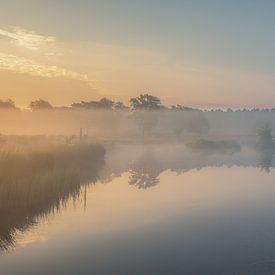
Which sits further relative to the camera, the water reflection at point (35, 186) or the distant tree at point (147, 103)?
the distant tree at point (147, 103)

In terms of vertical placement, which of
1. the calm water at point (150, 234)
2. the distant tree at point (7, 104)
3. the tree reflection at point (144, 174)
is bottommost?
the tree reflection at point (144, 174)

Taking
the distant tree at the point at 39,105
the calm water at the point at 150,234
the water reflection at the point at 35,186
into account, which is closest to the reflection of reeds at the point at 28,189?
the water reflection at the point at 35,186

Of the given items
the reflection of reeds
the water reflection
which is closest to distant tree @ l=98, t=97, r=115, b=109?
the water reflection

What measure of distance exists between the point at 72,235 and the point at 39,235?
5.19 feet

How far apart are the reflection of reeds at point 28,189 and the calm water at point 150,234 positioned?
43 centimetres

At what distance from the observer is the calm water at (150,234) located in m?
15.8

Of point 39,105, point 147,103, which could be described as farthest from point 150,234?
point 39,105

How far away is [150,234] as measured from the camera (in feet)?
66.7

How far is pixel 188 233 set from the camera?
20.7 metres

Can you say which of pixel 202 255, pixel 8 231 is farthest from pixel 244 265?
pixel 8 231

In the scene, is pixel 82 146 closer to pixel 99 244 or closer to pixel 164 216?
pixel 164 216

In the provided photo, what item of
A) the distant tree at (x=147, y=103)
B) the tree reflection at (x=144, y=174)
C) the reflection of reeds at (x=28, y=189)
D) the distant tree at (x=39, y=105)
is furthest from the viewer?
the distant tree at (x=39, y=105)

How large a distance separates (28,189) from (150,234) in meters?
8.39

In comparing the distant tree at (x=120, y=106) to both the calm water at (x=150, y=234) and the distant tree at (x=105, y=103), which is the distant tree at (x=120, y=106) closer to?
the distant tree at (x=105, y=103)
